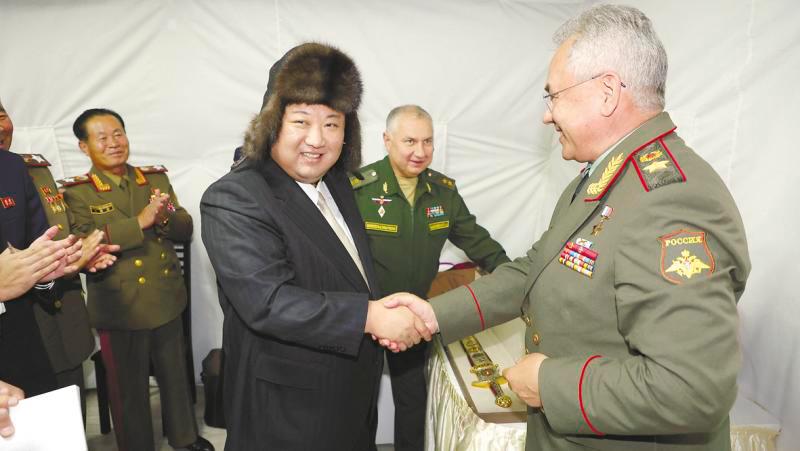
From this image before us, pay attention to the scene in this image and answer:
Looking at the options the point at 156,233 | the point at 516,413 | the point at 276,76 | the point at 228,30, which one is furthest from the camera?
the point at 228,30

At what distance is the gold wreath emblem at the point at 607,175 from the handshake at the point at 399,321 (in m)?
0.76

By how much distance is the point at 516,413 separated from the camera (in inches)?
73.1

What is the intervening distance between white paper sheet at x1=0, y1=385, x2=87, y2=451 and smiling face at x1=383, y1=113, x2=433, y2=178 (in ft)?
7.01

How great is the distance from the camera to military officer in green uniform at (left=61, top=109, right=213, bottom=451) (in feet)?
8.63

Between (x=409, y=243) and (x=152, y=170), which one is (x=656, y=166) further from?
(x=152, y=170)

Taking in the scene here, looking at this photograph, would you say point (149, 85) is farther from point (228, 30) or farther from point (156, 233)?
point (156, 233)

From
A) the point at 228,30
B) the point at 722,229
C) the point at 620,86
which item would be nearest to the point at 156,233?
the point at 228,30

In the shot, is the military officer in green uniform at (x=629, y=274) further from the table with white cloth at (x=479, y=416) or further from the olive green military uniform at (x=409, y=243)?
the olive green military uniform at (x=409, y=243)

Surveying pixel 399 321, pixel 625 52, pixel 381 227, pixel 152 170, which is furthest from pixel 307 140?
pixel 152 170

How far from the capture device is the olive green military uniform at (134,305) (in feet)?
8.61

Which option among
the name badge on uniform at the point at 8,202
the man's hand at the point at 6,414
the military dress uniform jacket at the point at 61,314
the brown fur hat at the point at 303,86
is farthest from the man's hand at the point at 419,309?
the military dress uniform jacket at the point at 61,314

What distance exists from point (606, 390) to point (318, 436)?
98cm

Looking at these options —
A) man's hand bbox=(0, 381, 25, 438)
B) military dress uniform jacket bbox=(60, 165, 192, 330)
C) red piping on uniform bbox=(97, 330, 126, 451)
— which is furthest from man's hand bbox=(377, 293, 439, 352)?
red piping on uniform bbox=(97, 330, 126, 451)

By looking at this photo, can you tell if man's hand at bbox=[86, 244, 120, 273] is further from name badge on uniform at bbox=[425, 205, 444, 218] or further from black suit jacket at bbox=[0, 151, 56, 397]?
name badge on uniform at bbox=[425, 205, 444, 218]
